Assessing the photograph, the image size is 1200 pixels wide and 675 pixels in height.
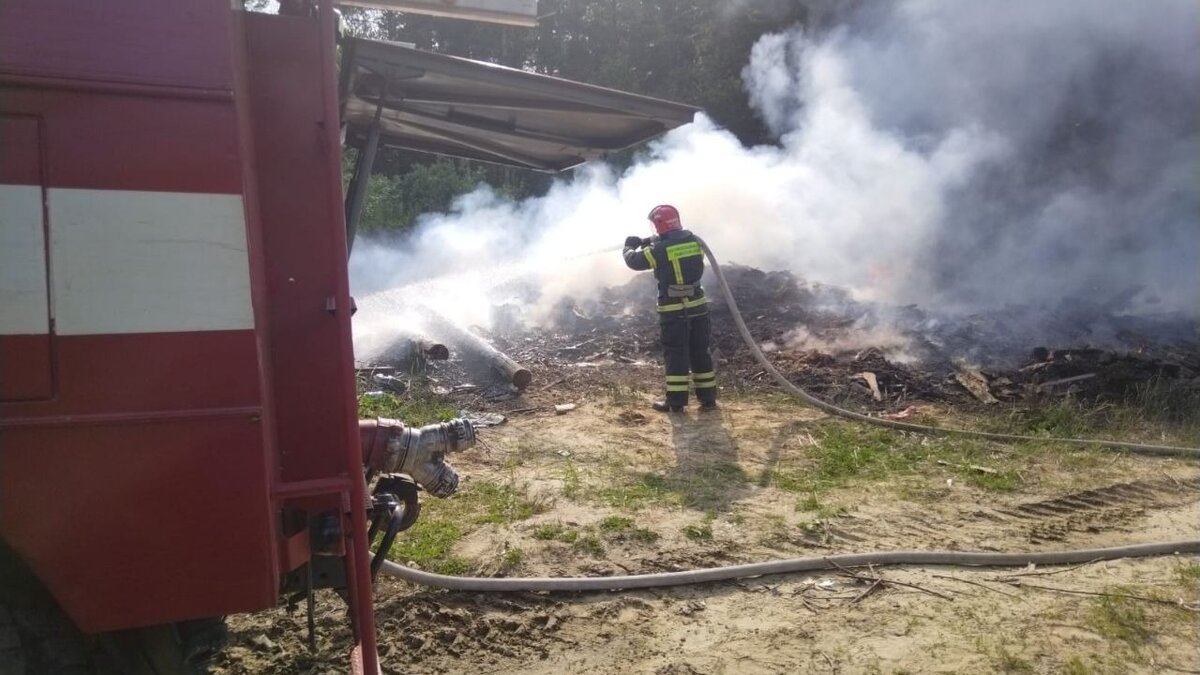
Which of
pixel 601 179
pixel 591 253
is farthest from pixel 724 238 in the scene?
pixel 601 179

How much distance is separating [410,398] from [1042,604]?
593 cm

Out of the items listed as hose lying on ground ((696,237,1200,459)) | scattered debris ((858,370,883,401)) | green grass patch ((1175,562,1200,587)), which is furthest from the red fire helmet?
green grass patch ((1175,562,1200,587))

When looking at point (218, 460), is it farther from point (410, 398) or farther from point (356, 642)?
point (410, 398)

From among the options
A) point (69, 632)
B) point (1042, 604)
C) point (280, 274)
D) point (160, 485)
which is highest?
point (280, 274)

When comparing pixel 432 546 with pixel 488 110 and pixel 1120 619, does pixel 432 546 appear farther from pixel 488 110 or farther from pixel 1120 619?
pixel 1120 619

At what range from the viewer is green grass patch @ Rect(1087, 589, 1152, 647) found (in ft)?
11.4

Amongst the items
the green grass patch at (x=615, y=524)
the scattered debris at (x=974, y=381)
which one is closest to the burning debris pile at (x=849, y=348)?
the scattered debris at (x=974, y=381)

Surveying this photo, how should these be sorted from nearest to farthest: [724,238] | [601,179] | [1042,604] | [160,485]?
1. [160,485]
2. [1042,604]
3. [724,238]
4. [601,179]

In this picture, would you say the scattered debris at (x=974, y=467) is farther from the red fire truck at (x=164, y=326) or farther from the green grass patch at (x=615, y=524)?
the red fire truck at (x=164, y=326)

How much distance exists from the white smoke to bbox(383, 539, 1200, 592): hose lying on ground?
8.43 meters

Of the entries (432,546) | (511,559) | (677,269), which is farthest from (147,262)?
(677,269)

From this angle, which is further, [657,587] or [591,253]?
[591,253]

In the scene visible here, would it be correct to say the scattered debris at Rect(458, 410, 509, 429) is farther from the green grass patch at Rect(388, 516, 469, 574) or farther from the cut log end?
the green grass patch at Rect(388, 516, 469, 574)

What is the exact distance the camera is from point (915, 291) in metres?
13.2
